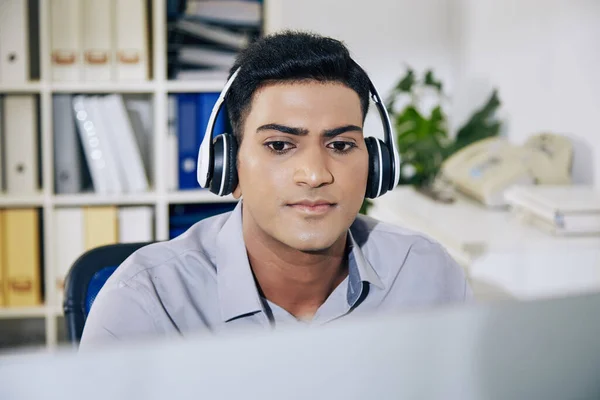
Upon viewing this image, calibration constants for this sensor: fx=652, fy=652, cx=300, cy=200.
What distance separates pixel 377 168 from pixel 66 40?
364 mm

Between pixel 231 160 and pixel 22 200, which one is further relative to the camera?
pixel 22 200

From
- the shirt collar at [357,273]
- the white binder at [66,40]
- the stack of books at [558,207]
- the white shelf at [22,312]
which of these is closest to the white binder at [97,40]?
the white binder at [66,40]

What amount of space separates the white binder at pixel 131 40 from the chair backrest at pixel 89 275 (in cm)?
20

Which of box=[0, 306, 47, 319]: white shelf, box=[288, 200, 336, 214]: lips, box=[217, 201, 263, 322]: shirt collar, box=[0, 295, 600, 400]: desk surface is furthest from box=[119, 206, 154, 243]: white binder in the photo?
box=[0, 295, 600, 400]: desk surface

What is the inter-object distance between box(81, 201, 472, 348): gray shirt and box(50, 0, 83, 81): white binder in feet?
0.87

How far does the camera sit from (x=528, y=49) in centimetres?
78

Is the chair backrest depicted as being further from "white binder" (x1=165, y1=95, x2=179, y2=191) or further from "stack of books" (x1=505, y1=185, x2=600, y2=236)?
"stack of books" (x1=505, y1=185, x2=600, y2=236)

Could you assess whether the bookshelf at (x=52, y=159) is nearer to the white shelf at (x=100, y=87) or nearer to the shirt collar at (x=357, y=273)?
the white shelf at (x=100, y=87)

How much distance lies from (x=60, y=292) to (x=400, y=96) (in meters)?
0.46

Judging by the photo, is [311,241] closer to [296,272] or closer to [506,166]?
[296,272]

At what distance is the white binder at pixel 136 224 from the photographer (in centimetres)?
71

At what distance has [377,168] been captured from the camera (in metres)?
0.49

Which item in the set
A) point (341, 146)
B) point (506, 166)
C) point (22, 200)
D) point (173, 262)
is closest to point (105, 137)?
point (22, 200)

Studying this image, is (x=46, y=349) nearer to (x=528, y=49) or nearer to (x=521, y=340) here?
(x=521, y=340)
